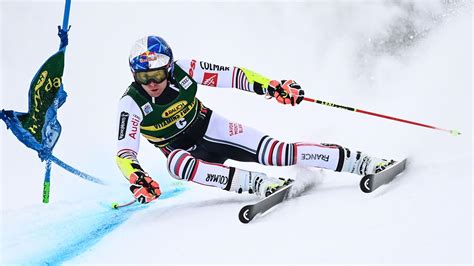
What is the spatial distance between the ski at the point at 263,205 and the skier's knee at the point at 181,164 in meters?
0.47

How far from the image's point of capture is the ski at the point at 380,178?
3.70 metres

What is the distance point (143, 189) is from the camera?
3.82m

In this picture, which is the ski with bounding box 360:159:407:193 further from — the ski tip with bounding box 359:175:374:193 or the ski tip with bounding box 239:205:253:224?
the ski tip with bounding box 239:205:253:224

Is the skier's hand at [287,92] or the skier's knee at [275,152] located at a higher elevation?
the skier's hand at [287,92]

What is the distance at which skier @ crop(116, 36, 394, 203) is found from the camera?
13.3ft

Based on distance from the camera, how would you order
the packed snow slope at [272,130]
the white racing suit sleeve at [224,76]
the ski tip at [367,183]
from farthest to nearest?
the white racing suit sleeve at [224,76]
the ski tip at [367,183]
the packed snow slope at [272,130]

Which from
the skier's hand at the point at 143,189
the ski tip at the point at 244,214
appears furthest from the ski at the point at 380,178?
the skier's hand at the point at 143,189

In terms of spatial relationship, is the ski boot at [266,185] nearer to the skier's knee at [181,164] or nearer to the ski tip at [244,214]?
the ski tip at [244,214]

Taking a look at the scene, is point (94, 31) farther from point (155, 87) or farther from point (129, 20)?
point (155, 87)

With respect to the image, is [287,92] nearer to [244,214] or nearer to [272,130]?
[244,214]

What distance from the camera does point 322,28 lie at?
323 inches

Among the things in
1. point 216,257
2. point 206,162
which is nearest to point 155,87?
point 206,162

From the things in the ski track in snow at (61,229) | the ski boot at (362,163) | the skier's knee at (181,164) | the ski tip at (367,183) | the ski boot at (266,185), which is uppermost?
the ski boot at (362,163)

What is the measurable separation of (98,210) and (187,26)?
425 cm
